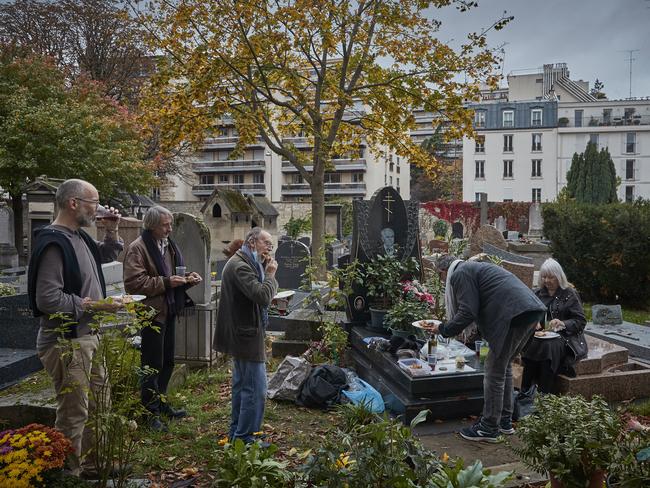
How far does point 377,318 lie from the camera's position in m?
7.40

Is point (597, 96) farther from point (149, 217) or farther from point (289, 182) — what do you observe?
point (149, 217)

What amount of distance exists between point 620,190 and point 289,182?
1257 inches

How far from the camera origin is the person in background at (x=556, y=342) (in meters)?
5.97

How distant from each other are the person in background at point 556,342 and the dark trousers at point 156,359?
384 cm

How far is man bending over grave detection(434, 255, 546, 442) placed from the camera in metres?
4.86

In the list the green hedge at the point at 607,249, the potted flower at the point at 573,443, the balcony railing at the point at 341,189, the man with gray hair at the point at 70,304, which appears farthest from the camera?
the balcony railing at the point at 341,189

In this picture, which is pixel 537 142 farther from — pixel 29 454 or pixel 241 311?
pixel 29 454

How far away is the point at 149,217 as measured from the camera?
5.09 m

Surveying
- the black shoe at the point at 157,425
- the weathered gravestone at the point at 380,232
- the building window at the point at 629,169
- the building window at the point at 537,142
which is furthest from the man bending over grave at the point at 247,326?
the building window at the point at 629,169

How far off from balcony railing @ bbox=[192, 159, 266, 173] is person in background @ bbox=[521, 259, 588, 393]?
5208 cm

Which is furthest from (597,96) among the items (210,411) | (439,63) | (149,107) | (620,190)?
(210,411)

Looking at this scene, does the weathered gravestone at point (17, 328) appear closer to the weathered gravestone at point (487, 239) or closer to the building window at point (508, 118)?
the weathered gravestone at point (487, 239)

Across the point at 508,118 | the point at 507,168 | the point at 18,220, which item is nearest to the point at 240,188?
the point at 507,168

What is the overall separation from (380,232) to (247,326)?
389 centimetres
